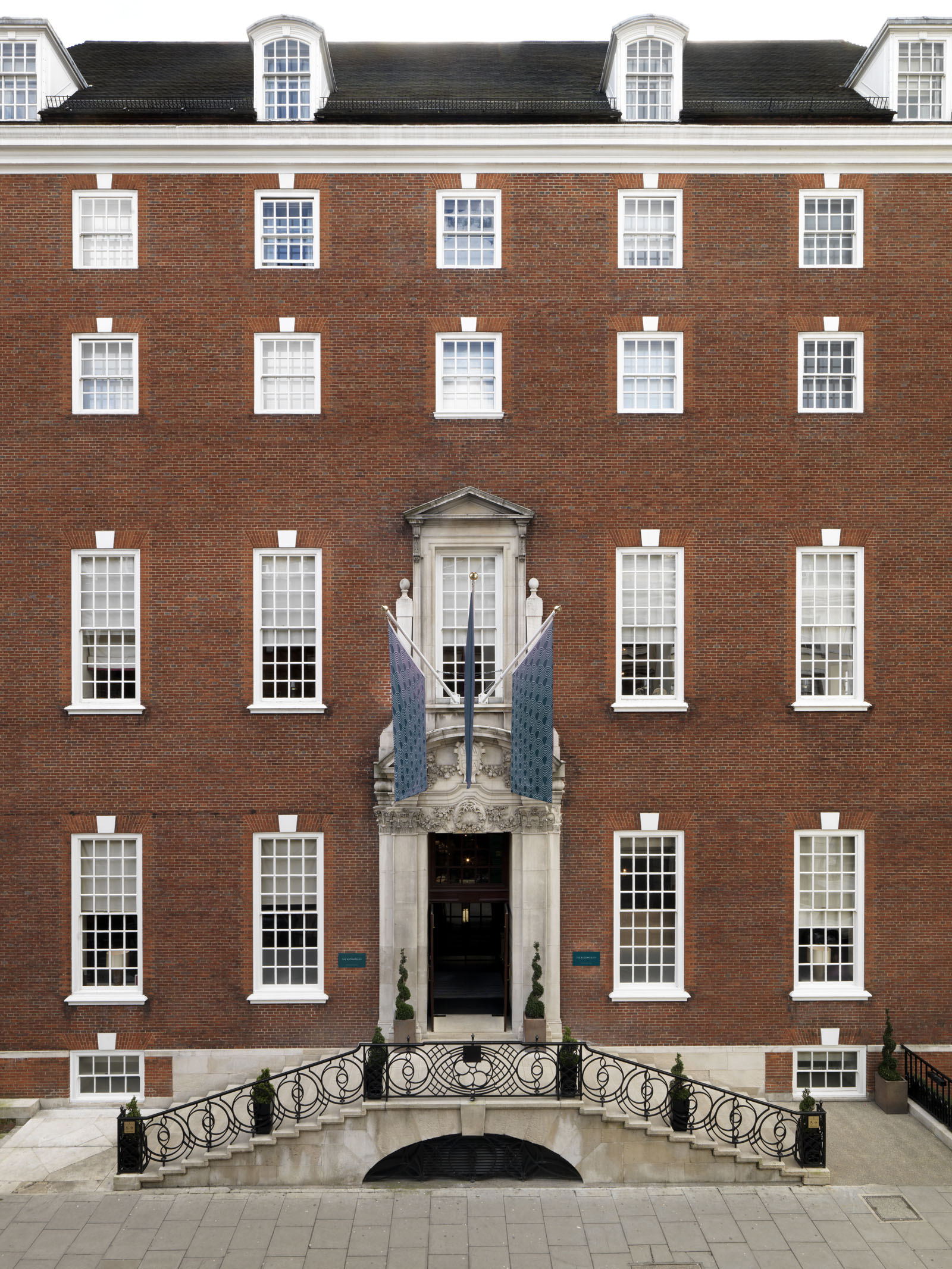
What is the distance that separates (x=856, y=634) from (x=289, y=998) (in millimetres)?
12755

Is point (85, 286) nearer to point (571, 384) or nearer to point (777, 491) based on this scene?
point (571, 384)

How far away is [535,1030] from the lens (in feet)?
50.2

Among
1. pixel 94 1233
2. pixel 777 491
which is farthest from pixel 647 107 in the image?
pixel 94 1233

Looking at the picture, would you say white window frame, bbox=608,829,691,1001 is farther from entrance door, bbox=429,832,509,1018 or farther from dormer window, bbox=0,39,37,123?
dormer window, bbox=0,39,37,123

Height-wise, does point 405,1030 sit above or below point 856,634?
below

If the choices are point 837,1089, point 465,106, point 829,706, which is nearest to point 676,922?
point 837,1089

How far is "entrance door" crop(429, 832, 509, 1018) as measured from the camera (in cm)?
1666

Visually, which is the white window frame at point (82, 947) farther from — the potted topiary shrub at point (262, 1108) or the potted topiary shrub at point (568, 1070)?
the potted topiary shrub at point (568, 1070)

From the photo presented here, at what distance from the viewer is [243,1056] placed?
1609cm

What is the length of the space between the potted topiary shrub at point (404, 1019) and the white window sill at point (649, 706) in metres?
6.21

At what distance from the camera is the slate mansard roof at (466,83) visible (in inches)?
667

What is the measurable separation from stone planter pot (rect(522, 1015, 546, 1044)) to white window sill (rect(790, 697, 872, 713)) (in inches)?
292

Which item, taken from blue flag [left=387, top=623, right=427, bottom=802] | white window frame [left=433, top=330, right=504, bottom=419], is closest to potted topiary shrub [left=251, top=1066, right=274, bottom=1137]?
blue flag [left=387, top=623, right=427, bottom=802]

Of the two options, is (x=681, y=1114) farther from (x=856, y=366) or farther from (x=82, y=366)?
(x=82, y=366)
